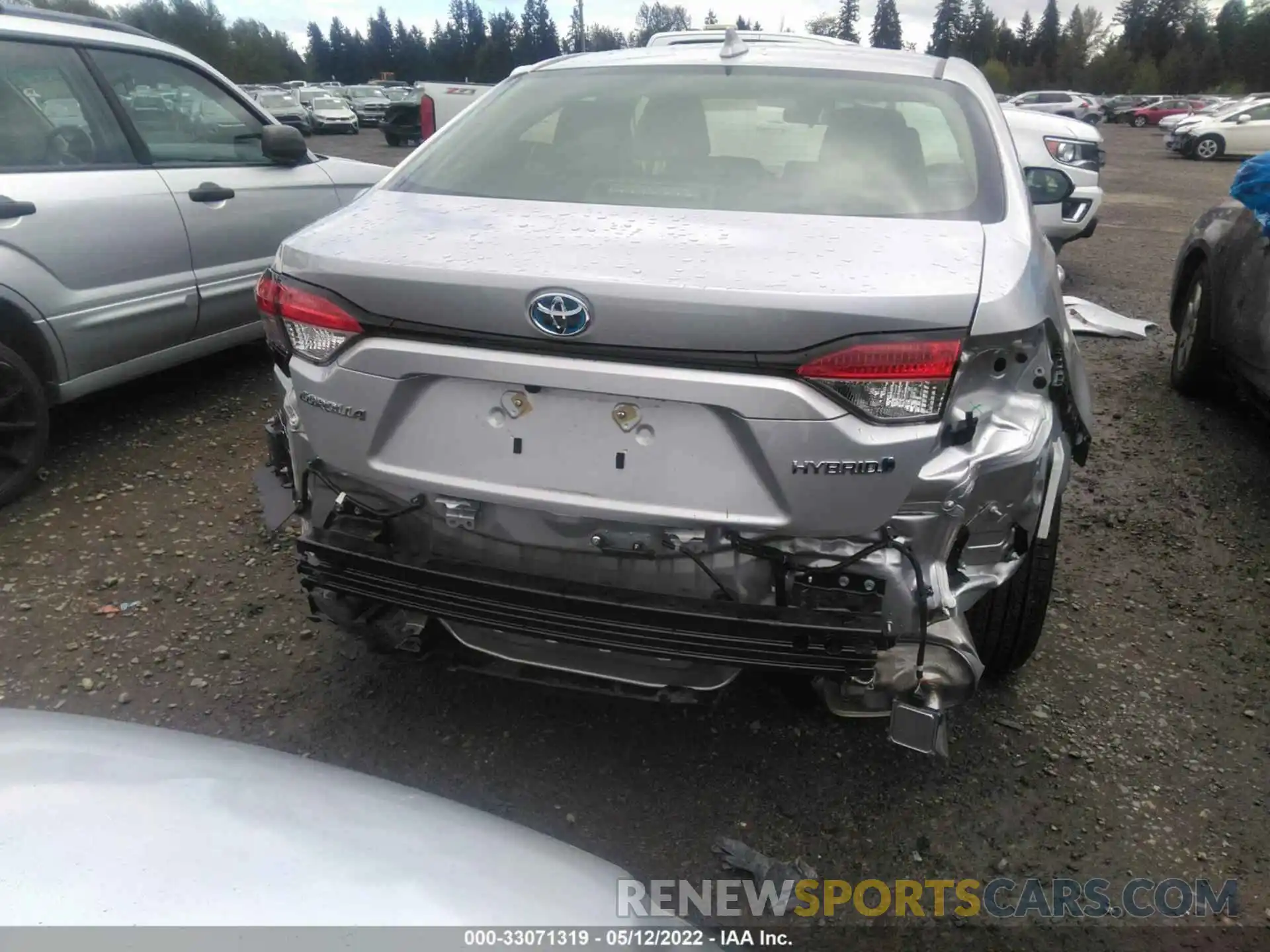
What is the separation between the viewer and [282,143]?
4.49 m

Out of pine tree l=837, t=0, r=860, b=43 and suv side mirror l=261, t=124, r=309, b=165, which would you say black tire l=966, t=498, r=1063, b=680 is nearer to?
suv side mirror l=261, t=124, r=309, b=165

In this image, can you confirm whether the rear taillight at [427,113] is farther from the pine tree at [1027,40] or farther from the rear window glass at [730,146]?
the pine tree at [1027,40]

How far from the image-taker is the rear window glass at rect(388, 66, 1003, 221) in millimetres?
2322

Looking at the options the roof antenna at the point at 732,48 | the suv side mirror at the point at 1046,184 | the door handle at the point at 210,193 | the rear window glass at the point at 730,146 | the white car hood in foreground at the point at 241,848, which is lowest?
the white car hood in foreground at the point at 241,848

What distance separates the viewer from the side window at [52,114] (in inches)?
143

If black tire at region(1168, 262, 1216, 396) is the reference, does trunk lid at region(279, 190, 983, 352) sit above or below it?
above

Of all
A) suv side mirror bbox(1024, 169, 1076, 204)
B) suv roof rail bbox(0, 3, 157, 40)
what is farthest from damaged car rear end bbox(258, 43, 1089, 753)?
suv roof rail bbox(0, 3, 157, 40)

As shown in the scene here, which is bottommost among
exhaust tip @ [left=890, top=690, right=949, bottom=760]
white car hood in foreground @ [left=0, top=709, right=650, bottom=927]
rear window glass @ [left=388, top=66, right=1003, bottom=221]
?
exhaust tip @ [left=890, top=690, right=949, bottom=760]

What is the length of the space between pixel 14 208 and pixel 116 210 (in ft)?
1.47

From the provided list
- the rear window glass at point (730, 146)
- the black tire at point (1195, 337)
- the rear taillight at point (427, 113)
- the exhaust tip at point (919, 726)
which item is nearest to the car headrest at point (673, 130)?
the rear window glass at point (730, 146)

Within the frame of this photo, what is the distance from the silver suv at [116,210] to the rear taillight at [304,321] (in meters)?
1.91

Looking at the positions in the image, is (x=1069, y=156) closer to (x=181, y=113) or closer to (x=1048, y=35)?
(x=181, y=113)

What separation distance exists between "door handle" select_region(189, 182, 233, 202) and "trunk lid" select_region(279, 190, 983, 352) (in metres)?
2.40

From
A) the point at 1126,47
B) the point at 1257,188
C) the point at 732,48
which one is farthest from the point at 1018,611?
the point at 1126,47
